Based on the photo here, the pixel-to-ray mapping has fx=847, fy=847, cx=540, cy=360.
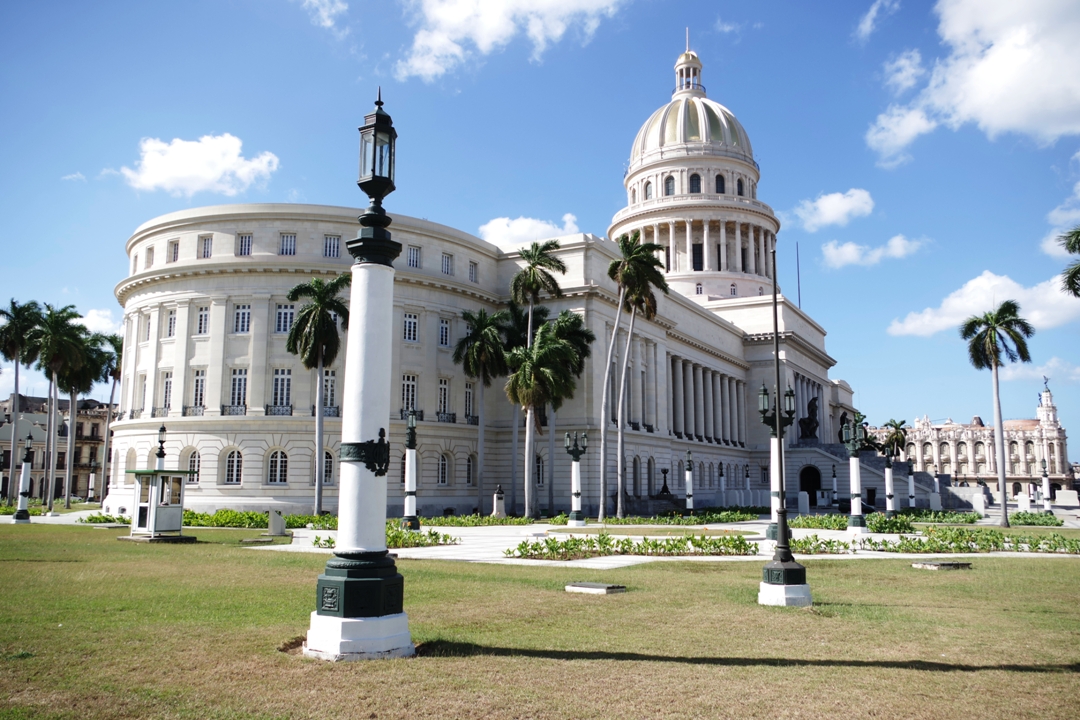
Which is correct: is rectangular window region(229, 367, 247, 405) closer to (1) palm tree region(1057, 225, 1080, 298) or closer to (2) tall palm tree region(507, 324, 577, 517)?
(2) tall palm tree region(507, 324, 577, 517)

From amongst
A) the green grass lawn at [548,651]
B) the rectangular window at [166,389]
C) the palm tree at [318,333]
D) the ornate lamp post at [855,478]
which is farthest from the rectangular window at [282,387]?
the green grass lawn at [548,651]

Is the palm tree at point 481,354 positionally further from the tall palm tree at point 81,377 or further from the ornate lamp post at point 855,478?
the tall palm tree at point 81,377

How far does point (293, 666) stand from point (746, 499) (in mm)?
68528

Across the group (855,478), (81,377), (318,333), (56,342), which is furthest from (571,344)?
(81,377)

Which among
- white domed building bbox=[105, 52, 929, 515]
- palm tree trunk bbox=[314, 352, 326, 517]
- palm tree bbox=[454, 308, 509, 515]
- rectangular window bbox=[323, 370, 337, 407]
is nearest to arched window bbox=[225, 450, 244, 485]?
white domed building bbox=[105, 52, 929, 515]

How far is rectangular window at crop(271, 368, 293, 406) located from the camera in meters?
50.8

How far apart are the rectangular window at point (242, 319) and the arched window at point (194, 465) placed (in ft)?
25.2

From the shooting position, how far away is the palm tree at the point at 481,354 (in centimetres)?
5122

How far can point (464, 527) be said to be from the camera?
42.7 meters

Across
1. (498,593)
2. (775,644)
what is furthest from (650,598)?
(775,644)

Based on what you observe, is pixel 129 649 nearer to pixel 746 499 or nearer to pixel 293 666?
pixel 293 666

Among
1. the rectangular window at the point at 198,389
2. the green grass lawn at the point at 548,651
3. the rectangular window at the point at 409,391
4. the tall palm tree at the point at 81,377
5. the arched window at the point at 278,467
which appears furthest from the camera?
the tall palm tree at the point at 81,377

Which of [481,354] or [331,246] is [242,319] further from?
[481,354]

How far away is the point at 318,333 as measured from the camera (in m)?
45.8
